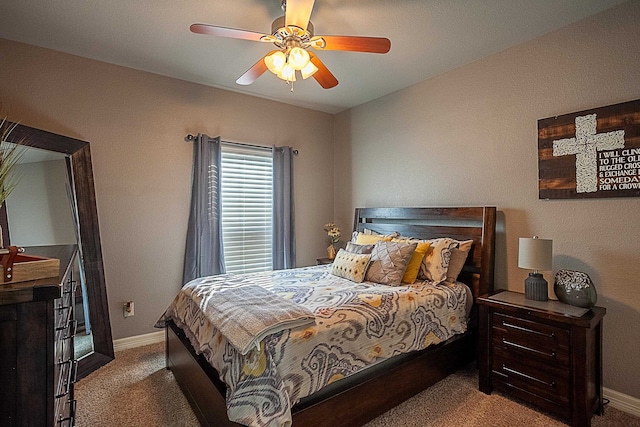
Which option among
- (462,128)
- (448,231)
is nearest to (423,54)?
(462,128)

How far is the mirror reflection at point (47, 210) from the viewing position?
2.24 metres

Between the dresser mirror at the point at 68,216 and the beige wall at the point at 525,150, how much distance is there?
301 centimetres

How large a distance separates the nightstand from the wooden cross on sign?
34.7 inches

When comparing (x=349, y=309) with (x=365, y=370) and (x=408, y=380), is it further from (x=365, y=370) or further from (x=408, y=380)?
(x=408, y=380)

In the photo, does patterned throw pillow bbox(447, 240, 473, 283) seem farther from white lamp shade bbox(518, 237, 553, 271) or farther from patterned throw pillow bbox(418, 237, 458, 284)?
white lamp shade bbox(518, 237, 553, 271)

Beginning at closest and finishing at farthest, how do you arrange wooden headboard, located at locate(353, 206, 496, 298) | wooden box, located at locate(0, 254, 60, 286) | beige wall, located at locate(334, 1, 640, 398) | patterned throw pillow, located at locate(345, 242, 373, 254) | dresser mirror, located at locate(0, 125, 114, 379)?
wooden box, located at locate(0, 254, 60, 286)
beige wall, located at locate(334, 1, 640, 398)
dresser mirror, located at locate(0, 125, 114, 379)
wooden headboard, located at locate(353, 206, 496, 298)
patterned throw pillow, located at locate(345, 242, 373, 254)

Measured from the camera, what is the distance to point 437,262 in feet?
8.79

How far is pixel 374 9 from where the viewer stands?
7.20ft

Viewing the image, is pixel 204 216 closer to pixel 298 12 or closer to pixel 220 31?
pixel 220 31

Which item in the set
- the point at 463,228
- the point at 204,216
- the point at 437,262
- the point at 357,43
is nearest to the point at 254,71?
the point at 357,43

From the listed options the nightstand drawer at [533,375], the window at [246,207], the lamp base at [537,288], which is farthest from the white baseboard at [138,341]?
the lamp base at [537,288]

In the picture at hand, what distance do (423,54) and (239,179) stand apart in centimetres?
234

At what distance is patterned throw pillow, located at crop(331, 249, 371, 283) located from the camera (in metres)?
2.73

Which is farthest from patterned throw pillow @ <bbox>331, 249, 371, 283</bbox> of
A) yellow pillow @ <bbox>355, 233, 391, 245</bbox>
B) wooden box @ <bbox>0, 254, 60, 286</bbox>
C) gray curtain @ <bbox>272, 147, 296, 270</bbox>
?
wooden box @ <bbox>0, 254, 60, 286</bbox>
